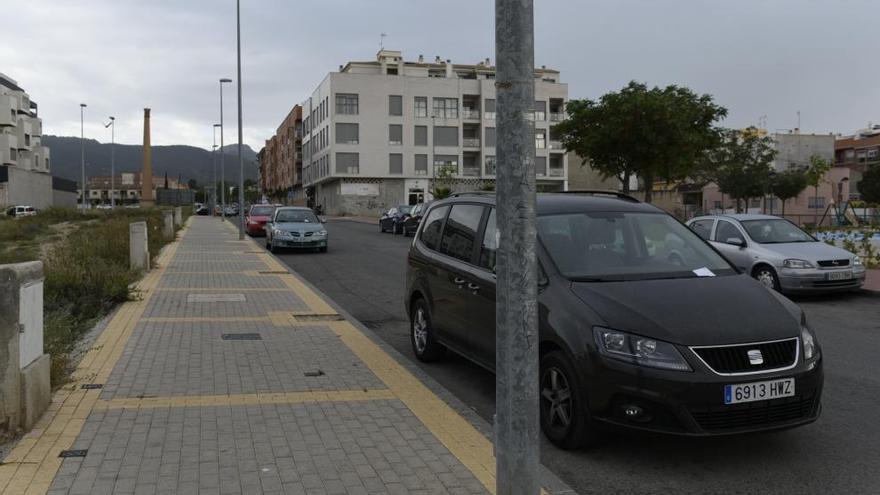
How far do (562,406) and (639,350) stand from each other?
71cm

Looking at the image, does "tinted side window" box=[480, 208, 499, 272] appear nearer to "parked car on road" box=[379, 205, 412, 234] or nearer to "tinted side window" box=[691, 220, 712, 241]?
"tinted side window" box=[691, 220, 712, 241]

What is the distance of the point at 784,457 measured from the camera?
15.2 ft

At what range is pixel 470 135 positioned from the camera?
3105 inches

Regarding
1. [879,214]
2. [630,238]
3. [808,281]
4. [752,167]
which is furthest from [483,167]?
[630,238]

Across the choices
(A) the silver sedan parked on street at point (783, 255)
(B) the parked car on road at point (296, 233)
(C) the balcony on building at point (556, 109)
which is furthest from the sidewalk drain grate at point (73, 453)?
(C) the balcony on building at point (556, 109)

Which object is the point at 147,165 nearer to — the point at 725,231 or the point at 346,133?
the point at 346,133

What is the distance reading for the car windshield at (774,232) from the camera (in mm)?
12842

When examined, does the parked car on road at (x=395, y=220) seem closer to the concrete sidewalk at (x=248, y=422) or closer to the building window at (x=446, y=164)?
the concrete sidewalk at (x=248, y=422)

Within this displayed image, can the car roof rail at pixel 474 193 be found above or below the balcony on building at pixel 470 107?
below

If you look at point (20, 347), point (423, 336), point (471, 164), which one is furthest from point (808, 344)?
point (471, 164)

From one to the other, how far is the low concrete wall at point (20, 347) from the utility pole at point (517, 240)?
304cm

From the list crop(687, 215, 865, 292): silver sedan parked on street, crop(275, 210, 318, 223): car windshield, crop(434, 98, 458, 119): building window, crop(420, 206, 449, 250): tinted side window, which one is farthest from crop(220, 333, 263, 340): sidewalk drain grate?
crop(434, 98, 458, 119): building window

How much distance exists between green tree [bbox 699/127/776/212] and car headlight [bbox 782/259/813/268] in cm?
4764

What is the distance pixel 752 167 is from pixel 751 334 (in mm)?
58250
